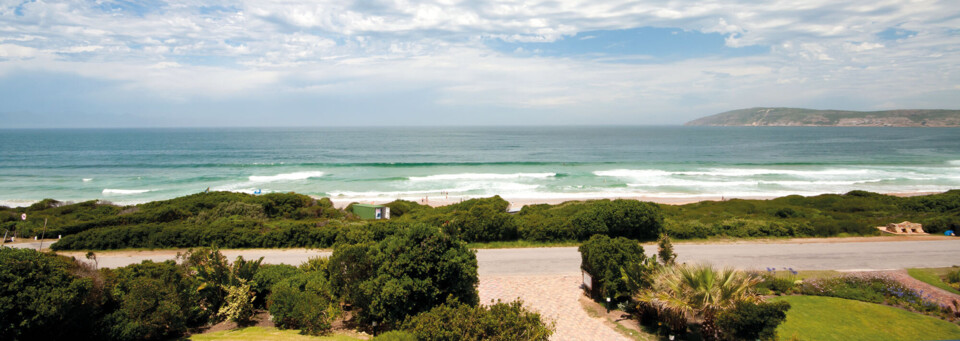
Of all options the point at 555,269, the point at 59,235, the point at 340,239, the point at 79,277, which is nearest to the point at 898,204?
the point at 555,269

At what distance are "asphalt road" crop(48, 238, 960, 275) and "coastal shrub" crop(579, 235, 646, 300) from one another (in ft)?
7.30

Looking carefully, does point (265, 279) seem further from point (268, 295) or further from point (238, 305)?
point (238, 305)

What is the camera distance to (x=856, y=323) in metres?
8.66

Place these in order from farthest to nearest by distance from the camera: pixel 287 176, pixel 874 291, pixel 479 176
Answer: pixel 287 176
pixel 479 176
pixel 874 291

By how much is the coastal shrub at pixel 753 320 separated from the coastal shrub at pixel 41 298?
9.03 m

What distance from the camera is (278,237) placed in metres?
15.5

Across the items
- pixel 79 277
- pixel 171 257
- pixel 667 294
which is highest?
pixel 79 277

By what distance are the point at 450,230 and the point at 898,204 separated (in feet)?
79.0

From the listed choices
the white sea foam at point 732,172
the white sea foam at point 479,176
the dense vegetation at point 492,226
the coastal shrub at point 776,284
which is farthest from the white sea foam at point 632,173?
the coastal shrub at point 776,284

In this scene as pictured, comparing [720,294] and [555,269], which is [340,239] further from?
[720,294]

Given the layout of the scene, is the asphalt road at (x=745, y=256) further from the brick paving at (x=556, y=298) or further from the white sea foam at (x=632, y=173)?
the white sea foam at (x=632, y=173)

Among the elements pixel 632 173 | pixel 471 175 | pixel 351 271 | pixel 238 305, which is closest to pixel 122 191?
pixel 471 175

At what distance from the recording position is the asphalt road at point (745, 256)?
12.7 m

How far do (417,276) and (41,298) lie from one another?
15.5 feet
